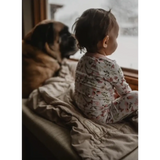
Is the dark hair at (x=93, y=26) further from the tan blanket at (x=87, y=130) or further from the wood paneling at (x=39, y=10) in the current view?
the wood paneling at (x=39, y=10)

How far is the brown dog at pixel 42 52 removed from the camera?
1134 mm

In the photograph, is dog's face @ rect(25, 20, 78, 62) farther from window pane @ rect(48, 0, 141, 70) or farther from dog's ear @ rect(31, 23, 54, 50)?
window pane @ rect(48, 0, 141, 70)

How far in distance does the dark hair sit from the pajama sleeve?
0.10 meters

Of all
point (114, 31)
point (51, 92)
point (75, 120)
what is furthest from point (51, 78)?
point (114, 31)

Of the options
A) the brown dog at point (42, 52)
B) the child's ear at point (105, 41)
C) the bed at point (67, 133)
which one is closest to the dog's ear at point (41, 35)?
the brown dog at point (42, 52)

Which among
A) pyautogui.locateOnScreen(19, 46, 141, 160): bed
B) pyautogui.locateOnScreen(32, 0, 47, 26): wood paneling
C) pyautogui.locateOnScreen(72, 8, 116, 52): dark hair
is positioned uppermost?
pyautogui.locateOnScreen(32, 0, 47, 26): wood paneling

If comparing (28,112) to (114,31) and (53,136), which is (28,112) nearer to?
(53,136)

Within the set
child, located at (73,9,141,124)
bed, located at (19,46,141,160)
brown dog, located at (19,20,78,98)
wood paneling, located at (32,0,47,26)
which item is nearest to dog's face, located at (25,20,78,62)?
brown dog, located at (19,20,78,98)

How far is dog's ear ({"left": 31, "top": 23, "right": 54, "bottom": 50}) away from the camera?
1.19 m

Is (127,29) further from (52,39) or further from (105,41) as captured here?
(52,39)

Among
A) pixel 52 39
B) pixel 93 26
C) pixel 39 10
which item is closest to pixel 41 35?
pixel 52 39

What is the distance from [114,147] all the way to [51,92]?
50 cm

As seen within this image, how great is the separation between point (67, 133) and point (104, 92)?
0.22 meters

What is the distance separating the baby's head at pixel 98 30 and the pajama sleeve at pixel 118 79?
0.06m
